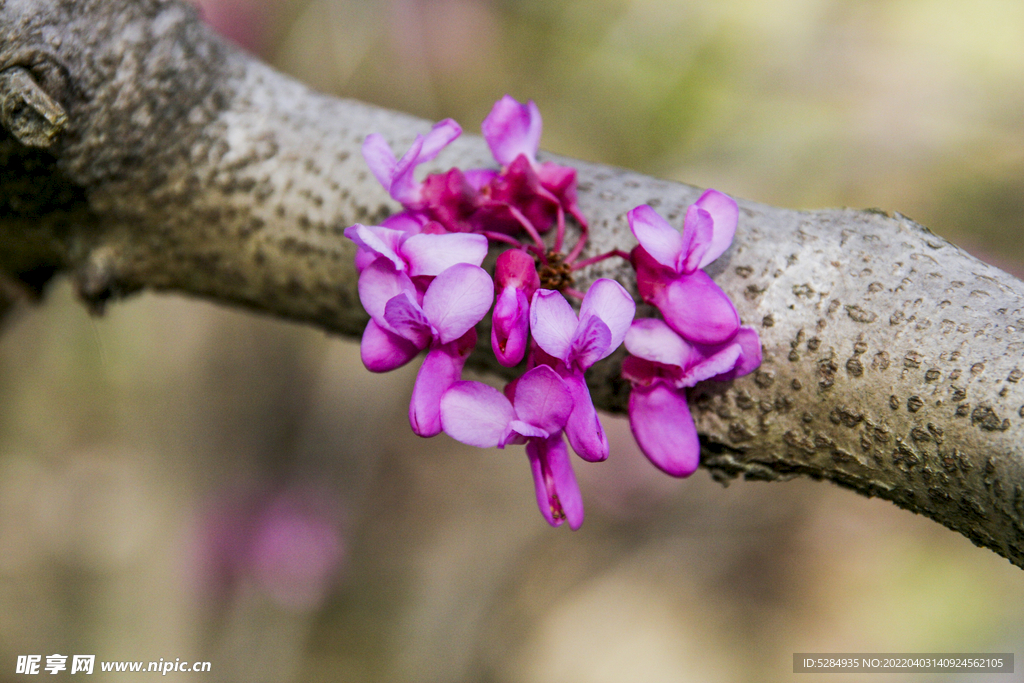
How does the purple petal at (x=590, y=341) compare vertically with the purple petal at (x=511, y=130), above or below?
below

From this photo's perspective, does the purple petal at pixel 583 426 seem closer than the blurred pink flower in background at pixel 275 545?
Yes

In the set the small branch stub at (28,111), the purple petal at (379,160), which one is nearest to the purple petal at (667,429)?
the purple petal at (379,160)

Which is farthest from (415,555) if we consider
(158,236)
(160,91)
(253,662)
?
(160,91)

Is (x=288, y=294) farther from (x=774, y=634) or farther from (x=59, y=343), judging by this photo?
(x=774, y=634)

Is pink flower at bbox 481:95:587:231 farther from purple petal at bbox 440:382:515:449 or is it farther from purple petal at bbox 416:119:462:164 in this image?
purple petal at bbox 440:382:515:449

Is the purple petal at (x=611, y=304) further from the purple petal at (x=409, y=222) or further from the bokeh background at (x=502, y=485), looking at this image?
the bokeh background at (x=502, y=485)

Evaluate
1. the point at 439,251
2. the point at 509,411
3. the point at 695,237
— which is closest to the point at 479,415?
the point at 509,411

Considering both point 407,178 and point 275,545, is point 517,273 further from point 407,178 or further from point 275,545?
point 275,545
